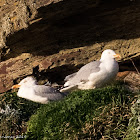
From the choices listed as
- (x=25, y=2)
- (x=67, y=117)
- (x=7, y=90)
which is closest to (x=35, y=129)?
(x=67, y=117)

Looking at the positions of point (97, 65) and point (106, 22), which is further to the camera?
point (106, 22)

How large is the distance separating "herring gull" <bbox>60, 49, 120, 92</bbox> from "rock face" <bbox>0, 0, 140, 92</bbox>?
0.79 metres

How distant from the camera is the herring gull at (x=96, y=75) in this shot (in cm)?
565

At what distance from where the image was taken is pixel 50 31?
21.6 feet

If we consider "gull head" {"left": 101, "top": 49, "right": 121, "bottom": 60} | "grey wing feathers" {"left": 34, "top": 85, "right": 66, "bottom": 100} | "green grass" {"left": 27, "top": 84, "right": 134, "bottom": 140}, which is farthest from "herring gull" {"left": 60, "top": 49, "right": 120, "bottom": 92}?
"green grass" {"left": 27, "top": 84, "right": 134, "bottom": 140}

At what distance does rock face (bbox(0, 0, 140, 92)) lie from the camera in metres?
6.19

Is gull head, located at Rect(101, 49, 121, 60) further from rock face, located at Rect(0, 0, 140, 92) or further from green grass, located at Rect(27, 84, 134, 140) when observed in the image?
green grass, located at Rect(27, 84, 134, 140)

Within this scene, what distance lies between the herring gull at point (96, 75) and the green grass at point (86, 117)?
0.42 m

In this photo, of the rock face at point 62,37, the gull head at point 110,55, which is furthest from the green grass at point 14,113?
the gull head at point 110,55

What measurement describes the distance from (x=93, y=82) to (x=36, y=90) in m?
1.16

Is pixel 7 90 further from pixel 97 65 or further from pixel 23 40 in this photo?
pixel 97 65

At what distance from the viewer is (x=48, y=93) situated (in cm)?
592

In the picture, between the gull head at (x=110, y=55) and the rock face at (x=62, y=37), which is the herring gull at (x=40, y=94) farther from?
the gull head at (x=110, y=55)

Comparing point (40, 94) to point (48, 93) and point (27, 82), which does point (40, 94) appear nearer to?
point (48, 93)
